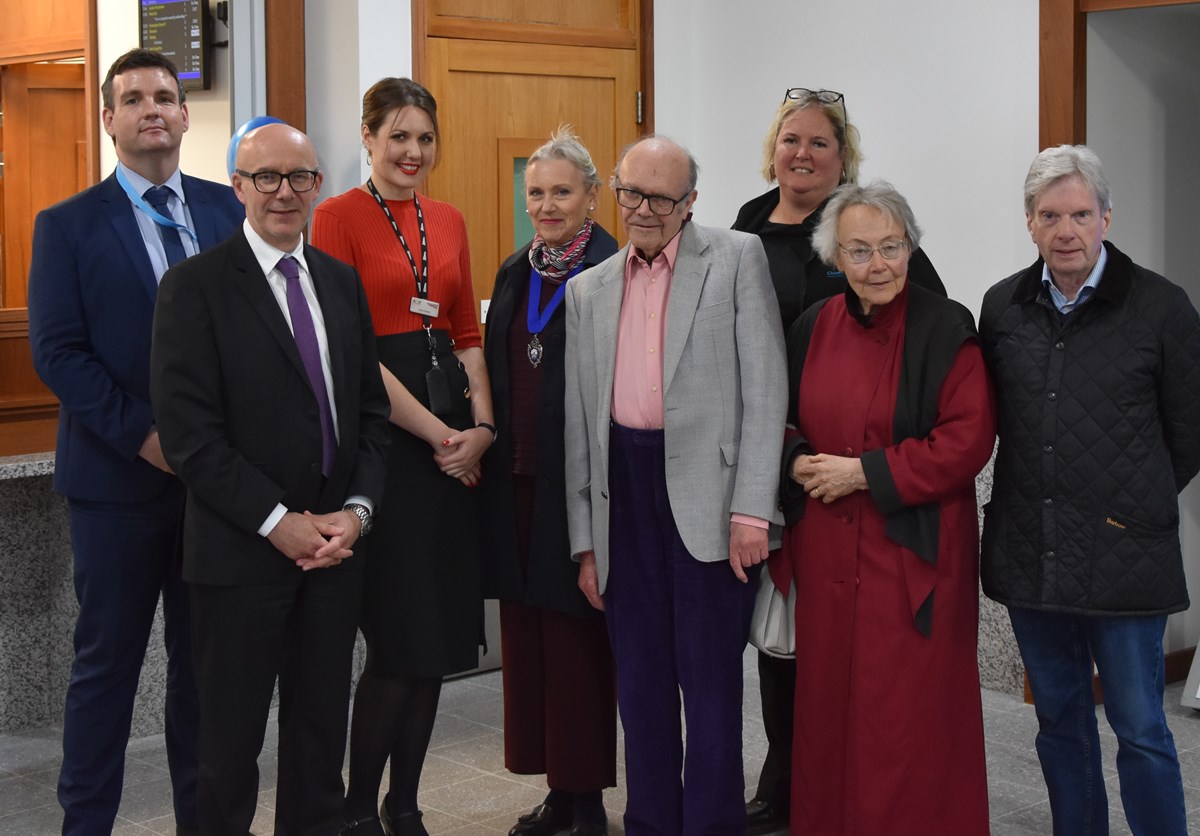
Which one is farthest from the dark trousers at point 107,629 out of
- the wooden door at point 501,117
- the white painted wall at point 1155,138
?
the white painted wall at point 1155,138

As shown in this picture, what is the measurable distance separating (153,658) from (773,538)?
7.53 ft

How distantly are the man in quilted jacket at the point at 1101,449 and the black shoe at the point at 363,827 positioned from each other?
1.48 metres

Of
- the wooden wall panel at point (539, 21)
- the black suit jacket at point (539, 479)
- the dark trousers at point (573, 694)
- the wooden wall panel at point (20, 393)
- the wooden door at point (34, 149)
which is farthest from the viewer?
the wooden door at point (34, 149)

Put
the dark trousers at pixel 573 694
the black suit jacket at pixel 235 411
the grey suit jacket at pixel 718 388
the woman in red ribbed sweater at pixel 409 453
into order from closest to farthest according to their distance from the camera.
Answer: the black suit jacket at pixel 235 411 → the grey suit jacket at pixel 718 388 → the woman in red ribbed sweater at pixel 409 453 → the dark trousers at pixel 573 694

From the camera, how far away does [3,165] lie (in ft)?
22.4

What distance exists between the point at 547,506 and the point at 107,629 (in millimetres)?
993

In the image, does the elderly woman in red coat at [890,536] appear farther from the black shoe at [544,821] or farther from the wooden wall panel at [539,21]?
the wooden wall panel at [539,21]

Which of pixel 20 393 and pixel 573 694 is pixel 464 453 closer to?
pixel 573 694

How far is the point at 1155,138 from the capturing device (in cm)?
487

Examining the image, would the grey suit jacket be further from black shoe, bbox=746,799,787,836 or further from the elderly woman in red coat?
black shoe, bbox=746,799,787,836

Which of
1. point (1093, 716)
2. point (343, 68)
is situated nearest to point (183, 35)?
point (343, 68)

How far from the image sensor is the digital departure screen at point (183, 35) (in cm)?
465

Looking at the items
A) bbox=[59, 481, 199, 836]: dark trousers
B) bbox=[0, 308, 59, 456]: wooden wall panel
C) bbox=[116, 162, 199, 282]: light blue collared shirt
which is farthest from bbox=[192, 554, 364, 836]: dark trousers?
bbox=[0, 308, 59, 456]: wooden wall panel

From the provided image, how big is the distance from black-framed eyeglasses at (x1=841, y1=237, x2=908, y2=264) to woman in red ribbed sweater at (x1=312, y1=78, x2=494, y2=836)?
0.94m
